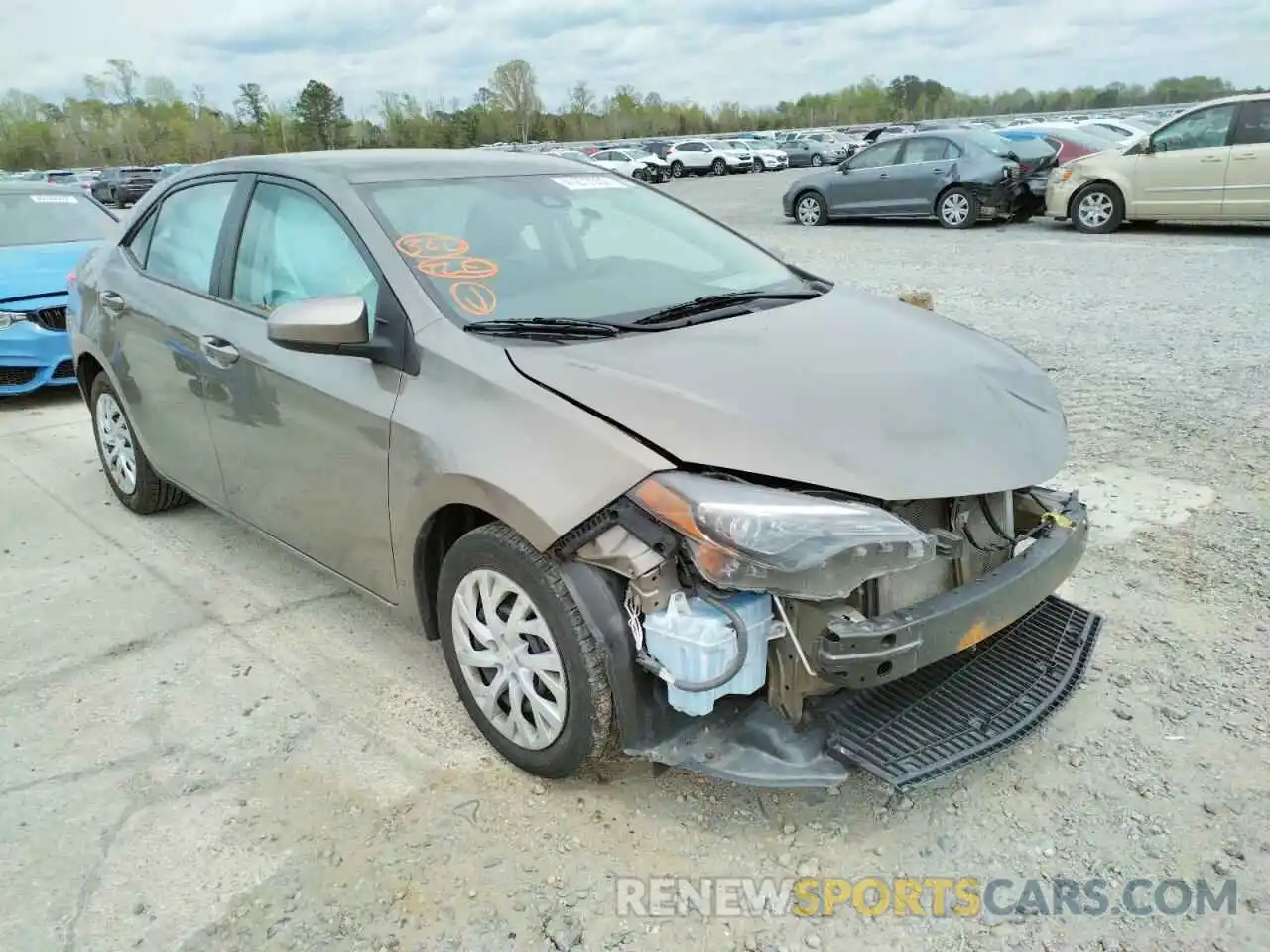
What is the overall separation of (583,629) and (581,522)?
27 centimetres

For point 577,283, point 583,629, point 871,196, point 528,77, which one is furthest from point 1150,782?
point 528,77

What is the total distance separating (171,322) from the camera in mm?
3855

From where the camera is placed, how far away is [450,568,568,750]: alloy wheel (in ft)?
8.20

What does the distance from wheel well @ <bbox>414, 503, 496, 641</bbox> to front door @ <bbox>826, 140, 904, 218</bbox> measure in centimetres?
1399

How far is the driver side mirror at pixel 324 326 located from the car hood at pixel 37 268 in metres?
5.31

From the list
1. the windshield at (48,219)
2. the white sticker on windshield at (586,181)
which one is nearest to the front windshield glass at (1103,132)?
the windshield at (48,219)

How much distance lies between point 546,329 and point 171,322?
1.97 meters

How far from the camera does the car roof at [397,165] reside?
328 cm

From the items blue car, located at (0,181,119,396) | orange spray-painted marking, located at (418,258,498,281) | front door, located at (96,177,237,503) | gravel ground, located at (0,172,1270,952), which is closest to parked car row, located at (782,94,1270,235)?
gravel ground, located at (0,172,1270,952)

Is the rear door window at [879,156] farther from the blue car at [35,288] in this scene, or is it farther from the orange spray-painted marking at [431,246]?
the orange spray-painted marking at [431,246]

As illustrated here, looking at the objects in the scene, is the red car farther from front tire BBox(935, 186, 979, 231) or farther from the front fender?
the front fender

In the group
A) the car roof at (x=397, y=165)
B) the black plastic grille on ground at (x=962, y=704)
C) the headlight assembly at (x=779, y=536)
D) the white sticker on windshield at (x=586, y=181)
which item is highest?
the car roof at (x=397, y=165)

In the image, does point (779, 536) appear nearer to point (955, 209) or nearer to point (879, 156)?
point (955, 209)

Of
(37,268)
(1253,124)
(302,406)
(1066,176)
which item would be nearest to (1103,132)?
(1066,176)
